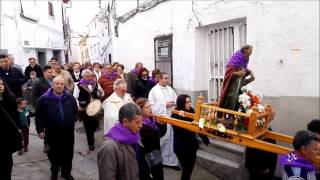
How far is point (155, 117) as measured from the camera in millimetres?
4695

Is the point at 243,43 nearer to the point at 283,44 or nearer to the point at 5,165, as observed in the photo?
the point at 283,44

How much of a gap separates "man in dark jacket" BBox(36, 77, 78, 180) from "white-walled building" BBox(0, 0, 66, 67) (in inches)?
250

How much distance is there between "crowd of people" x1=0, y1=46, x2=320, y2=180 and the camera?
3094 mm

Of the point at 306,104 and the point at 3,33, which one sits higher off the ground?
the point at 3,33

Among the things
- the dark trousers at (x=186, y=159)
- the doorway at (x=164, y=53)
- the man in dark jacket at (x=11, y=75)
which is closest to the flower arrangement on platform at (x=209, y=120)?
the dark trousers at (x=186, y=159)

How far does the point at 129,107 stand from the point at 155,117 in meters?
1.51

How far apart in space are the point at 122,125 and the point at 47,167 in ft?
11.5

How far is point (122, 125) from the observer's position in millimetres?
3193

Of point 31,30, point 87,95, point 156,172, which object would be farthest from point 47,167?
point 31,30

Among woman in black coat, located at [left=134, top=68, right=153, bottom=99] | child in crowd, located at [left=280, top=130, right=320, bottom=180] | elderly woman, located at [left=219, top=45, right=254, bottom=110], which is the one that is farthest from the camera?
woman in black coat, located at [left=134, top=68, right=153, bottom=99]

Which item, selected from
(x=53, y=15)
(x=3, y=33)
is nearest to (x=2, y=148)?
(x=3, y=33)

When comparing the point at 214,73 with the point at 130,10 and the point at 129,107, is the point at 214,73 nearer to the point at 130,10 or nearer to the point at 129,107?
the point at 129,107

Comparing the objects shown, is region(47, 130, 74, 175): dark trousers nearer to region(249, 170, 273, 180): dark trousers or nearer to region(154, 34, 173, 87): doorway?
region(249, 170, 273, 180): dark trousers

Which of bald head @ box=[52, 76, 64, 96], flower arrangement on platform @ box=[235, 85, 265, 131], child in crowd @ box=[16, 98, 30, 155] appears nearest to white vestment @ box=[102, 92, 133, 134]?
bald head @ box=[52, 76, 64, 96]
